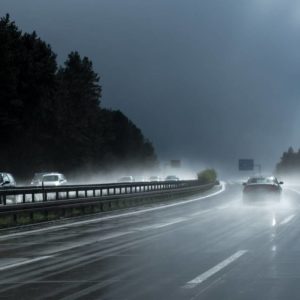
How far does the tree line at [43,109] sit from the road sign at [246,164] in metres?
34.4

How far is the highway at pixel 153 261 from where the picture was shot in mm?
10391

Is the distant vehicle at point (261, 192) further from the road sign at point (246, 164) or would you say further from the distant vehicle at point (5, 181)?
the road sign at point (246, 164)

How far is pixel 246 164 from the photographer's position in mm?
139625

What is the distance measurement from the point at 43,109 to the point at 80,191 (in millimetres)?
35237

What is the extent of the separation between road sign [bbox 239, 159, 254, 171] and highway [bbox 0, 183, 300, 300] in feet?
380

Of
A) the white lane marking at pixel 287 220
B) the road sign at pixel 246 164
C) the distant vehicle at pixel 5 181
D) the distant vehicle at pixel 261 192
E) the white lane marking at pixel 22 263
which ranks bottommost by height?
the white lane marking at pixel 287 220

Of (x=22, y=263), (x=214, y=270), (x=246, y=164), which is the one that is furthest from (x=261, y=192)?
(x=246, y=164)

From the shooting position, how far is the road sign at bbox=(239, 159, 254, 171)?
457 ft

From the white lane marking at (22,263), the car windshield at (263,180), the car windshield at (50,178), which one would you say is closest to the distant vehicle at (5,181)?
the car windshield at (50,178)

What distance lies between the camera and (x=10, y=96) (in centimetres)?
7244

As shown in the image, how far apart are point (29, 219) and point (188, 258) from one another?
1249cm

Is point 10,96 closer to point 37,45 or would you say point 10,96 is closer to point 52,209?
point 37,45

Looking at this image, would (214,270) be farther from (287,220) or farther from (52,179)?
(52,179)

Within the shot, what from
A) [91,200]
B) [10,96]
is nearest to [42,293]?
[91,200]
